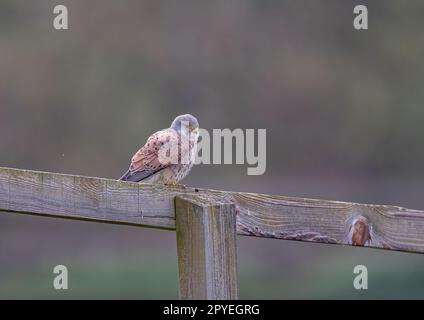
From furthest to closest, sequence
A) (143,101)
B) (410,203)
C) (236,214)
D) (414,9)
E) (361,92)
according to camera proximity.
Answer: (414,9) < (361,92) < (143,101) < (410,203) < (236,214)

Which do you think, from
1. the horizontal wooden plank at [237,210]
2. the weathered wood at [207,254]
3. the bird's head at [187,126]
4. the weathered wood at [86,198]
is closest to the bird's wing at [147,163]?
the bird's head at [187,126]

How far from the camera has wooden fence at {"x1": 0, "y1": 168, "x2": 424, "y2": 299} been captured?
9.37 ft

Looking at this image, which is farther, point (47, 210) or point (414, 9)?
point (414, 9)

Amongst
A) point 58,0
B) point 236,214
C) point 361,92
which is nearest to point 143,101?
point 58,0

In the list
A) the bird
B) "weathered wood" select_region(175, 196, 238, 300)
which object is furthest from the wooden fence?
the bird

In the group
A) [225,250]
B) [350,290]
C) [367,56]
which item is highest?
[367,56]

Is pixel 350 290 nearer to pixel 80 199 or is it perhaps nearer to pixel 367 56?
pixel 367 56

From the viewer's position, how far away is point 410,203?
15.2 metres

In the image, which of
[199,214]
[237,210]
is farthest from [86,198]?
[237,210]

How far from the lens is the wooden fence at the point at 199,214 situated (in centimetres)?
286

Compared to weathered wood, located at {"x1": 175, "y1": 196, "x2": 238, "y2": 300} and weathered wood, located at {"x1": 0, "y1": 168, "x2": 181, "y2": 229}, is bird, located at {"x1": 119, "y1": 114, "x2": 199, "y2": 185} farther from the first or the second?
weathered wood, located at {"x1": 175, "y1": 196, "x2": 238, "y2": 300}

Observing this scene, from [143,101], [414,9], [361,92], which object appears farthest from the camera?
[414,9]

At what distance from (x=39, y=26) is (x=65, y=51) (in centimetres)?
67

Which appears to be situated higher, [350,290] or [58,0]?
[58,0]
